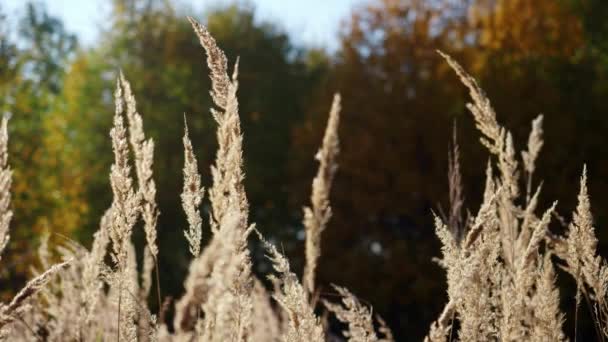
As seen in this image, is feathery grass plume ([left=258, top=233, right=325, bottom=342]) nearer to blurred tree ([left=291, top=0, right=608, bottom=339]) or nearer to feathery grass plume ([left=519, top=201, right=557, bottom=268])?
feathery grass plume ([left=519, top=201, right=557, bottom=268])

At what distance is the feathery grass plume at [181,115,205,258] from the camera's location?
1688 mm

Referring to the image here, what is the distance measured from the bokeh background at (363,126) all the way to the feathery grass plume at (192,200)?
31.0 feet

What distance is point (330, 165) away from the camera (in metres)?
2.46

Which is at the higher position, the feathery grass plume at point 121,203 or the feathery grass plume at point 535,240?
the feathery grass plume at point 121,203

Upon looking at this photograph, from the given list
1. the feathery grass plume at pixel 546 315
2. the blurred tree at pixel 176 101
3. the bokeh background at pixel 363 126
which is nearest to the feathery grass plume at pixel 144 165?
the feathery grass plume at pixel 546 315

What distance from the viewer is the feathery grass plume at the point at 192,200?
1688 mm

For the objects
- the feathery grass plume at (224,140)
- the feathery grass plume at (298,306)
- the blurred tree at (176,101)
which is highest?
the blurred tree at (176,101)

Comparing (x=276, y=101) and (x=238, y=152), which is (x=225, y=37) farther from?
(x=238, y=152)

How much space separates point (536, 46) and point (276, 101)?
7.53m

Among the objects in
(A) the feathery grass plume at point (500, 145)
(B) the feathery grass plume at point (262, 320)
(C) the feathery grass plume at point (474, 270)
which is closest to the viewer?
(C) the feathery grass plume at point (474, 270)

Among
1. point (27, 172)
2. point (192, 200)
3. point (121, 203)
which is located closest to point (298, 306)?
point (192, 200)

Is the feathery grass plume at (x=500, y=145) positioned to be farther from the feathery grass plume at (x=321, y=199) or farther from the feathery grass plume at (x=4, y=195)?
the feathery grass plume at (x=4, y=195)

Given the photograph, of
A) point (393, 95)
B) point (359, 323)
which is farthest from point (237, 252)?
point (393, 95)

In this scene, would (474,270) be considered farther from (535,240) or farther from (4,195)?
(4,195)
